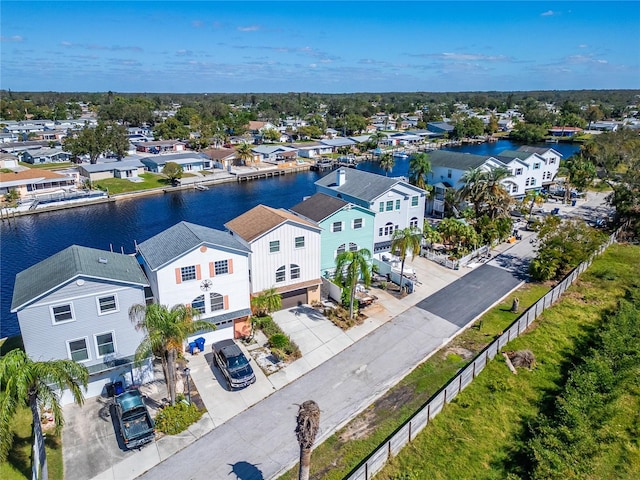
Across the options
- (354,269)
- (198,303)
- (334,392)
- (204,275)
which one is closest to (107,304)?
(198,303)

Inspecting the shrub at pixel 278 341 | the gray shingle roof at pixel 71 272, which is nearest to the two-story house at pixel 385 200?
the shrub at pixel 278 341

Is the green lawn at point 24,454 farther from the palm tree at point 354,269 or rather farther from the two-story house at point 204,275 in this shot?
the palm tree at point 354,269

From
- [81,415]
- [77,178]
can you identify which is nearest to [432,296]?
[81,415]

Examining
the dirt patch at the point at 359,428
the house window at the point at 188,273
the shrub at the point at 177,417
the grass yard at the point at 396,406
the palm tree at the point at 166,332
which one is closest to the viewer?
the grass yard at the point at 396,406

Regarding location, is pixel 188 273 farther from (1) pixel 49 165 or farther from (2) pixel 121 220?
(1) pixel 49 165

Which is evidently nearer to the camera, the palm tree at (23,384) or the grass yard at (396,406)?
the palm tree at (23,384)

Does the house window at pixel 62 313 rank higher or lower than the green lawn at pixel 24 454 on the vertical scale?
higher

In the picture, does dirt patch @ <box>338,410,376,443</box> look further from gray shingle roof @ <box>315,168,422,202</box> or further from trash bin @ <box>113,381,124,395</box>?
gray shingle roof @ <box>315,168,422,202</box>
